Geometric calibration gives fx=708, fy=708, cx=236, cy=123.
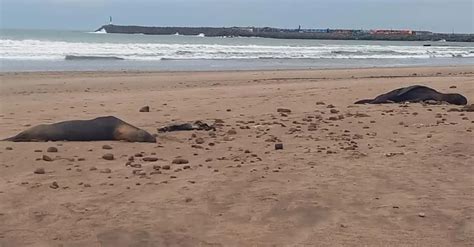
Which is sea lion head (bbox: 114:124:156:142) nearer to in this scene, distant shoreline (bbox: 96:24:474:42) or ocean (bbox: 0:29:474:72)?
ocean (bbox: 0:29:474:72)

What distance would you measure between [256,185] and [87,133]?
2977 mm

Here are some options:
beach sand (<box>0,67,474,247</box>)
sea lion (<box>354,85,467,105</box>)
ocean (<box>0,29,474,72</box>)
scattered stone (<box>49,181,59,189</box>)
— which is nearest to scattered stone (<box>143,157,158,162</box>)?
beach sand (<box>0,67,474,247</box>)

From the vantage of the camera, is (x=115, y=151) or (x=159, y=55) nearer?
(x=115, y=151)

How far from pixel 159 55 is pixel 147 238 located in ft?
129

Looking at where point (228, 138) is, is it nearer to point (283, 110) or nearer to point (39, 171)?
point (39, 171)

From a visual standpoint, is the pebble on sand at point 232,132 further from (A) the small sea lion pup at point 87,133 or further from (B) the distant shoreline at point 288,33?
(B) the distant shoreline at point 288,33

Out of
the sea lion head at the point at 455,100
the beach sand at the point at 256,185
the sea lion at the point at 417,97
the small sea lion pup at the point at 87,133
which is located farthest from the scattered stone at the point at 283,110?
the small sea lion pup at the point at 87,133

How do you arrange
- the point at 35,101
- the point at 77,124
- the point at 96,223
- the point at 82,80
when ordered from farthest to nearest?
1. the point at 82,80
2. the point at 35,101
3. the point at 77,124
4. the point at 96,223

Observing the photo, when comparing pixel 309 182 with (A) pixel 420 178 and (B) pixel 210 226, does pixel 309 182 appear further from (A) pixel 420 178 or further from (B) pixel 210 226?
(B) pixel 210 226

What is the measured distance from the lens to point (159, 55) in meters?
43.5

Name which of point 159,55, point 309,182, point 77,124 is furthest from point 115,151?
point 159,55

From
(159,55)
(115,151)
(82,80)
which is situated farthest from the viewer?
(159,55)

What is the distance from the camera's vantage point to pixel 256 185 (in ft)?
19.5

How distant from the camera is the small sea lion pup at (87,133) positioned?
814 centimetres
